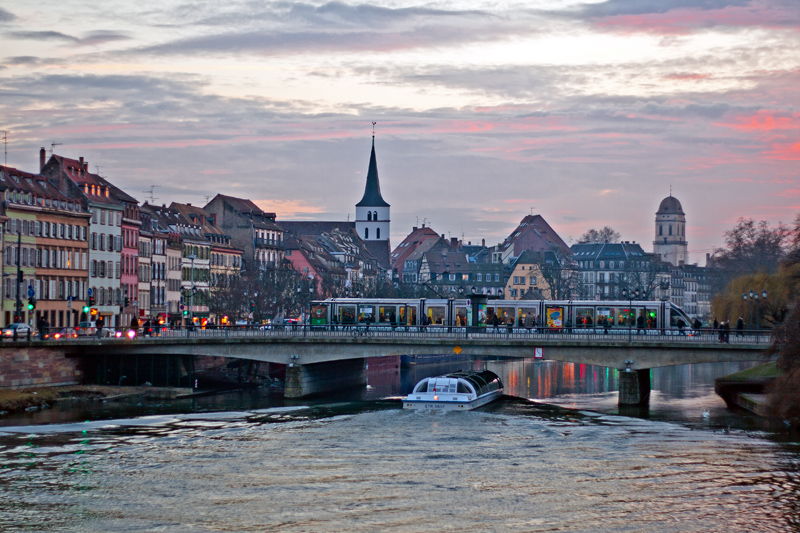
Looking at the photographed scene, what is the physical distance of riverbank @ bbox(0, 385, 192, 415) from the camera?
226 ft

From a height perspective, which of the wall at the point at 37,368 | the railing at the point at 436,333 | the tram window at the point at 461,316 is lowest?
the wall at the point at 37,368

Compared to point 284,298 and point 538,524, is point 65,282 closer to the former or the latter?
point 284,298

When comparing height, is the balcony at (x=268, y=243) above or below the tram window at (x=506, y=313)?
above

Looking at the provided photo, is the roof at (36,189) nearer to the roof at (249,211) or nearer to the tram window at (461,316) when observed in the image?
the tram window at (461,316)

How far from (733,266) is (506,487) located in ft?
347

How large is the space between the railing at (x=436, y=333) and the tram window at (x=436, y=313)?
7456mm

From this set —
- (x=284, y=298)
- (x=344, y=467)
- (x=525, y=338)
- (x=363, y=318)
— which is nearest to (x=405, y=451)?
(x=344, y=467)

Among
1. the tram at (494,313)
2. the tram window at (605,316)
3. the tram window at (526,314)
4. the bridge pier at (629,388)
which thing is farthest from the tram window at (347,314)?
the bridge pier at (629,388)

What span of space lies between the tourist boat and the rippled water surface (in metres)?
6.17

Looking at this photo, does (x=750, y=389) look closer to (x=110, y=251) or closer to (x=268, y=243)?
(x=110, y=251)

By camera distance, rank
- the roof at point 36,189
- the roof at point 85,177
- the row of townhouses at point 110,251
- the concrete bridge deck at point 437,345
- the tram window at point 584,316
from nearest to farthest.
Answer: the concrete bridge deck at point 437,345 → the tram window at point 584,316 → the roof at point 36,189 → the row of townhouses at point 110,251 → the roof at point 85,177

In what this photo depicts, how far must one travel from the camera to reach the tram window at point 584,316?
86875 millimetres

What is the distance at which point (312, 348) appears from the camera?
3219 inches

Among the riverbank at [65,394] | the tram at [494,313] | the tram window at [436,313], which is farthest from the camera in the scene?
the tram window at [436,313]
